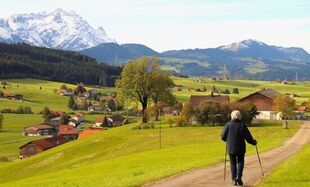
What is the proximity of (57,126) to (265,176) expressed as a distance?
167m

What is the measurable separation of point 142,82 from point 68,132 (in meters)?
71.6

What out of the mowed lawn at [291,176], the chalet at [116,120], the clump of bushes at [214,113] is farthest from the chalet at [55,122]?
the mowed lawn at [291,176]

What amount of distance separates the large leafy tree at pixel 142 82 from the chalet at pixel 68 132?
205 ft

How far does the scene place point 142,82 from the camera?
96.6m

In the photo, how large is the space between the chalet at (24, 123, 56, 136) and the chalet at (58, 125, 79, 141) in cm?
765

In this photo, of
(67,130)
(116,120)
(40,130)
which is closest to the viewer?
(67,130)

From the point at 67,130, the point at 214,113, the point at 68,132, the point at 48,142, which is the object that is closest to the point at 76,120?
the point at 67,130

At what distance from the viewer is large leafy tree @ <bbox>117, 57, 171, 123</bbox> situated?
96250 millimetres

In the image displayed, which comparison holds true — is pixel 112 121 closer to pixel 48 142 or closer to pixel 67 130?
pixel 67 130

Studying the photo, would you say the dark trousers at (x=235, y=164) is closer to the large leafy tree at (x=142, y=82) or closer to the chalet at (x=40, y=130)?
the large leafy tree at (x=142, y=82)

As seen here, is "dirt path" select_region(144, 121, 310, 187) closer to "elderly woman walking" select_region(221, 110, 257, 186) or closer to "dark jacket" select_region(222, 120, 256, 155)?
"elderly woman walking" select_region(221, 110, 257, 186)

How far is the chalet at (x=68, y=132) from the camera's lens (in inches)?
6211

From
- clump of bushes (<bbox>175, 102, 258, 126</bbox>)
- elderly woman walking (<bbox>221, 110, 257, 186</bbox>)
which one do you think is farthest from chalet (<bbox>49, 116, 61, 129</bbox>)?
elderly woman walking (<bbox>221, 110, 257, 186</bbox>)

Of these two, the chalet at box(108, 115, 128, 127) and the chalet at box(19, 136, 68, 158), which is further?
the chalet at box(108, 115, 128, 127)
